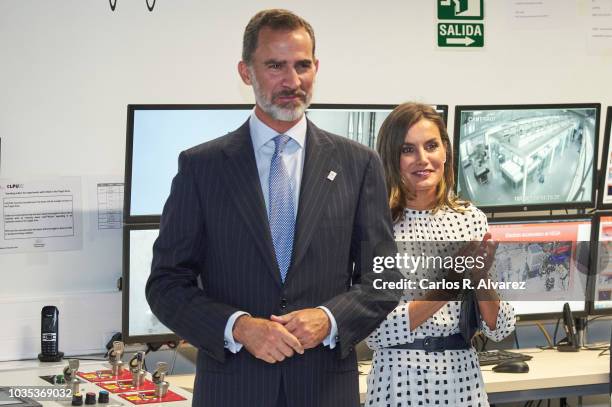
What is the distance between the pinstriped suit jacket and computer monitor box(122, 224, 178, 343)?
1286mm

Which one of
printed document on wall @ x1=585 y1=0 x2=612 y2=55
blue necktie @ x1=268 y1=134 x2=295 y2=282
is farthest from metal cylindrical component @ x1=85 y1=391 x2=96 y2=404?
printed document on wall @ x1=585 y1=0 x2=612 y2=55

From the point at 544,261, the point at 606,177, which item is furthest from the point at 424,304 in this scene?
the point at 606,177

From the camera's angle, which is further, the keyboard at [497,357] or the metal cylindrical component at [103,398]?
the keyboard at [497,357]

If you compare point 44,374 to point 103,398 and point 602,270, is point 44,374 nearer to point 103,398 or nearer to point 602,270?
point 103,398

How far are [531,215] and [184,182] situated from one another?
2.21m

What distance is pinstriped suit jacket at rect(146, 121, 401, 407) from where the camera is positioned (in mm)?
1999

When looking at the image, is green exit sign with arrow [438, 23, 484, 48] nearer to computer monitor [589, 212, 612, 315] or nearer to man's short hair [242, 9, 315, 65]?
computer monitor [589, 212, 612, 315]

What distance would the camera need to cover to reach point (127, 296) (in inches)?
131

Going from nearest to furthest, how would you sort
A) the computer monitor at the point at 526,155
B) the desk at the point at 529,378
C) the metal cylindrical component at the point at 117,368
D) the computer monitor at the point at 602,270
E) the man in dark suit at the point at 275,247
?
the man in dark suit at the point at 275,247 → the metal cylindrical component at the point at 117,368 → the desk at the point at 529,378 → the computer monitor at the point at 526,155 → the computer monitor at the point at 602,270

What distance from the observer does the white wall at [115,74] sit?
3.44 m

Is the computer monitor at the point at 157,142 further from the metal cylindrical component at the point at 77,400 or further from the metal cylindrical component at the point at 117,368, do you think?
the metal cylindrical component at the point at 77,400

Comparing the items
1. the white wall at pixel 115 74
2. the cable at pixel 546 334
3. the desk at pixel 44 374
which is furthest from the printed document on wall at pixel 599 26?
the desk at pixel 44 374

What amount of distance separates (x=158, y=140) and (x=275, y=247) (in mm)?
1405

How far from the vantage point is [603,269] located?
394 cm
